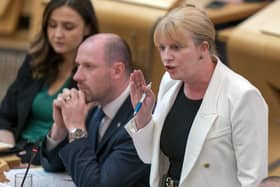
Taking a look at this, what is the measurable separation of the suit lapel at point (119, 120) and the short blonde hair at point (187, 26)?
0.62 m

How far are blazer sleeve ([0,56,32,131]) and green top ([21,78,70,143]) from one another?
0.32 feet

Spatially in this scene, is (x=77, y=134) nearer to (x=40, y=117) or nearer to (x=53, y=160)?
(x=53, y=160)

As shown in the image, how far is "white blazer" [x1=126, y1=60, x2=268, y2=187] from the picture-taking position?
9.52ft

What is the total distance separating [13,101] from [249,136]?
1.80m

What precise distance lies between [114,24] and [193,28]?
243 cm

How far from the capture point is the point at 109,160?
133 inches

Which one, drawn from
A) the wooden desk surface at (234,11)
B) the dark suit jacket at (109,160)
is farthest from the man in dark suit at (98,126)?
the wooden desk surface at (234,11)

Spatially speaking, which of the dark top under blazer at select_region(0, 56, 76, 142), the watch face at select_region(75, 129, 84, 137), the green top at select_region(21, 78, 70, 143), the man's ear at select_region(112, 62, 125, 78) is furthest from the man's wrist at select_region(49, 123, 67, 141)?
the dark top under blazer at select_region(0, 56, 76, 142)

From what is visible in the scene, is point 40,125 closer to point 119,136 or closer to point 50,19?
point 50,19

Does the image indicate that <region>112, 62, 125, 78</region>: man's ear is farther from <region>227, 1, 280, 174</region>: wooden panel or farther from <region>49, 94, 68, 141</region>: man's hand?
<region>227, 1, 280, 174</region>: wooden panel

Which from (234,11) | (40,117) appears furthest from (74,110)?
(234,11)

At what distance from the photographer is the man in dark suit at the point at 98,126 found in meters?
3.36

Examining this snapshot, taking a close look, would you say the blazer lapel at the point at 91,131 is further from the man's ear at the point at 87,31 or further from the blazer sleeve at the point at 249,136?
the blazer sleeve at the point at 249,136

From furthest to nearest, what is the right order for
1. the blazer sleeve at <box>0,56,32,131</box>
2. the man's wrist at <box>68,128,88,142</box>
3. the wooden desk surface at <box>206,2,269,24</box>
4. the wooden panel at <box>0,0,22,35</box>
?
1. the wooden panel at <box>0,0,22,35</box>
2. the wooden desk surface at <box>206,2,269,24</box>
3. the blazer sleeve at <box>0,56,32,131</box>
4. the man's wrist at <box>68,128,88,142</box>
